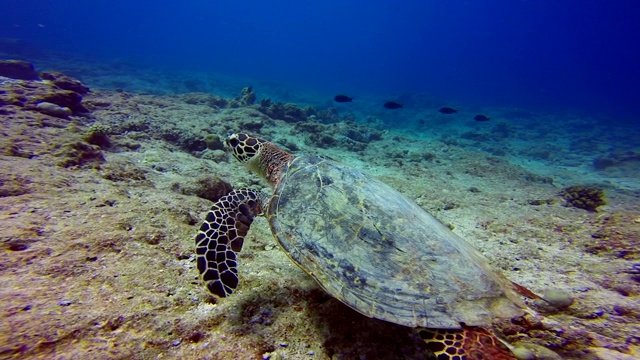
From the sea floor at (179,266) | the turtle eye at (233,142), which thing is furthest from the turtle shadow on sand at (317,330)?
the turtle eye at (233,142)

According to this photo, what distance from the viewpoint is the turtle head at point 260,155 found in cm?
405

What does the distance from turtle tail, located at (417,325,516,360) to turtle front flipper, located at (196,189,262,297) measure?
183 centimetres

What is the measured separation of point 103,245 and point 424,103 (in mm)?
33062

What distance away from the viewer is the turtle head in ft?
13.3

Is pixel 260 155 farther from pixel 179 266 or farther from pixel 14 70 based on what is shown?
pixel 14 70

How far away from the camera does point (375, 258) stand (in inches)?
100

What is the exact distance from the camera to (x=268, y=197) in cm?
363

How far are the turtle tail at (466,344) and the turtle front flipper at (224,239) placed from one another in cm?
183

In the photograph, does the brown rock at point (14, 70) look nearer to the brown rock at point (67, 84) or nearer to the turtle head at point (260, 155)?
the brown rock at point (67, 84)

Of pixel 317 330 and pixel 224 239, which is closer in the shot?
pixel 317 330

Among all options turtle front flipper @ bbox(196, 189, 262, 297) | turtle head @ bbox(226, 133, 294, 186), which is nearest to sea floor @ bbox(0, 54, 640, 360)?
turtle front flipper @ bbox(196, 189, 262, 297)

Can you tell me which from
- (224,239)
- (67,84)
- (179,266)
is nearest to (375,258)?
(224,239)

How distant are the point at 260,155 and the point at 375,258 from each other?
2443mm

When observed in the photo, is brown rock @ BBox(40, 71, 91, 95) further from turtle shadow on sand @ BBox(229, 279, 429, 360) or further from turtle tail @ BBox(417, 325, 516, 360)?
turtle tail @ BBox(417, 325, 516, 360)
